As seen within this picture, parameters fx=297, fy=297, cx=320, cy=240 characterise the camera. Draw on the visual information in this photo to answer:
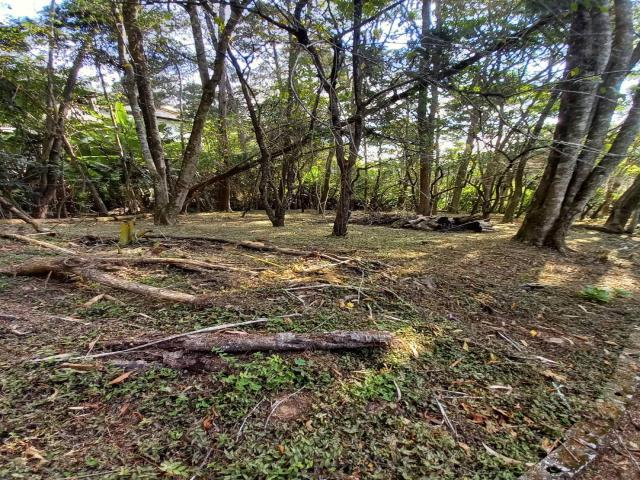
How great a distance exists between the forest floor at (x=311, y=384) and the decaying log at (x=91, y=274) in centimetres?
7

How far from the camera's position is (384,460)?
100 centimetres

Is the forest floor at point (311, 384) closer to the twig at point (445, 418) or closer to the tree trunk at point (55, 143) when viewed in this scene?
the twig at point (445, 418)

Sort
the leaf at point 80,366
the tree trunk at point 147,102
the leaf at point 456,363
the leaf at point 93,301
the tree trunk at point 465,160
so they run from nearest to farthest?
the leaf at point 80,366
the leaf at point 456,363
the leaf at point 93,301
the tree trunk at point 465,160
the tree trunk at point 147,102

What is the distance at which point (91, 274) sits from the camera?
6.84 feet

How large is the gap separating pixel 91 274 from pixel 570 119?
514 cm

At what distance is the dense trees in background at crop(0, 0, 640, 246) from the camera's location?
2.71m

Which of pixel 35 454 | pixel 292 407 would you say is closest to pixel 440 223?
pixel 292 407

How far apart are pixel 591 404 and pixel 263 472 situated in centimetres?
144

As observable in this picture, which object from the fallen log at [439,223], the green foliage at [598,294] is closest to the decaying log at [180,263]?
the green foliage at [598,294]

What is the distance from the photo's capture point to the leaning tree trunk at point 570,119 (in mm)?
3027

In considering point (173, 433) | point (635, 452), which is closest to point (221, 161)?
point (173, 433)

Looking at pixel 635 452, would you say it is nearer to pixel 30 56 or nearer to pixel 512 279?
pixel 512 279

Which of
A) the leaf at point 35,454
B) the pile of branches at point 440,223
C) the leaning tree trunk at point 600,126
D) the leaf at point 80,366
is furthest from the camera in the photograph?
the pile of branches at point 440,223

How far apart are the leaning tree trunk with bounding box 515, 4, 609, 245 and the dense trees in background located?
2cm
